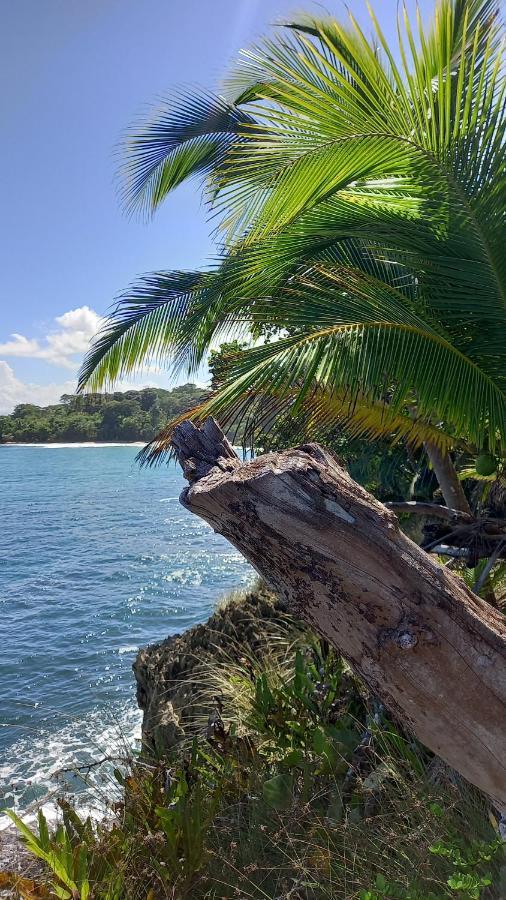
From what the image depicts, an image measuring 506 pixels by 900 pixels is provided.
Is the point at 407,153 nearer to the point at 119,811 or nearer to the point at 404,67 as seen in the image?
the point at 404,67

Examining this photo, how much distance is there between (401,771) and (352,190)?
348 centimetres

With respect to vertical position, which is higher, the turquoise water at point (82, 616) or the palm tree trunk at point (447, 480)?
the palm tree trunk at point (447, 480)

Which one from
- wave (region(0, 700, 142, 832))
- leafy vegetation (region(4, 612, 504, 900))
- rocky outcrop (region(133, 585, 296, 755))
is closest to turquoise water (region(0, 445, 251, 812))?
wave (region(0, 700, 142, 832))

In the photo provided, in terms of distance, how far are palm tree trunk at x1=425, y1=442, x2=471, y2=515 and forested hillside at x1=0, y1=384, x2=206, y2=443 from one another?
72.6 meters

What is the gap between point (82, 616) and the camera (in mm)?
16812

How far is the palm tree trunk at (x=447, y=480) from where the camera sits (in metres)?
5.35

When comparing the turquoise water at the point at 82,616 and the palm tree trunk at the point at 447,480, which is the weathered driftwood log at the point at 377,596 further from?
the palm tree trunk at the point at 447,480

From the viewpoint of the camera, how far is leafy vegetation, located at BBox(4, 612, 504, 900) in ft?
8.80

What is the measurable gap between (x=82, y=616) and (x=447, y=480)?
13470mm

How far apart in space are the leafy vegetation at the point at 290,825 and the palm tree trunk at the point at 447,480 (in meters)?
1.70

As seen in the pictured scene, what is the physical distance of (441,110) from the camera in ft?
11.1

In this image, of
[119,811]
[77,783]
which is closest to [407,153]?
[119,811]

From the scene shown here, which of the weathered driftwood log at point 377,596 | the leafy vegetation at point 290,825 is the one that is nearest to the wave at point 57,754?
the leafy vegetation at point 290,825

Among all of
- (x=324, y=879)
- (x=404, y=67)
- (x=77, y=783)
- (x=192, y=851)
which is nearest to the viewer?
(x=324, y=879)
